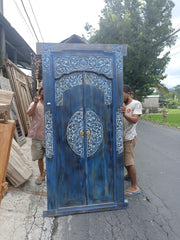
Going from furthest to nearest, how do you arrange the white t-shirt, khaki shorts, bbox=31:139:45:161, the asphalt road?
khaki shorts, bbox=31:139:45:161 < the white t-shirt < the asphalt road

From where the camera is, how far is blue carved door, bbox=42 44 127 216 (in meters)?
2.82

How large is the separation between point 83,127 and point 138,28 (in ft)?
51.3

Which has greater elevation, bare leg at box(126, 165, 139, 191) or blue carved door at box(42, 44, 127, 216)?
blue carved door at box(42, 44, 127, 216)

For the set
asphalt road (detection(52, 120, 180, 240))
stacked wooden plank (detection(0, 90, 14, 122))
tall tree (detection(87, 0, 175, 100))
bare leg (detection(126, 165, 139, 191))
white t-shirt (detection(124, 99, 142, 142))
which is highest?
tall tree (detection(87, 0, 175, 100))

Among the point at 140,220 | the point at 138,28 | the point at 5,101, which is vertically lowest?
the point at 140,220

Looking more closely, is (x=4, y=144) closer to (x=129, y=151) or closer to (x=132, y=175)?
(x=129, y=151)

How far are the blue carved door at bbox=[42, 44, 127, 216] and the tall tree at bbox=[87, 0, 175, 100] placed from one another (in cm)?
1438

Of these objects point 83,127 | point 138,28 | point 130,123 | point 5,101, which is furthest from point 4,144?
point 138,28

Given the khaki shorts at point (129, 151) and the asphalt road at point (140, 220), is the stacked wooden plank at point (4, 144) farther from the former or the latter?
the khaki shorts at point (129, 151)

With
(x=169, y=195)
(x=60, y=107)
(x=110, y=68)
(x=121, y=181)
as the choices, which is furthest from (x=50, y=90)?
(x=169, y=195)

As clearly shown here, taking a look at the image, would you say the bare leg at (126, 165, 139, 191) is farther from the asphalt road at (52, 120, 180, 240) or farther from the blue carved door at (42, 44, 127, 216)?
the blue carved door at (42, 44, 127, 216)

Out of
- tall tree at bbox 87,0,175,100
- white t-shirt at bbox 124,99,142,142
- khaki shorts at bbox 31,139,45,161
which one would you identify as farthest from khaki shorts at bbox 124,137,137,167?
tall tree at bbox 87,0,175,100

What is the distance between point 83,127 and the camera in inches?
117

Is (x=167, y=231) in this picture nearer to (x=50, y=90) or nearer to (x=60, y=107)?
(x=60, y=107)
